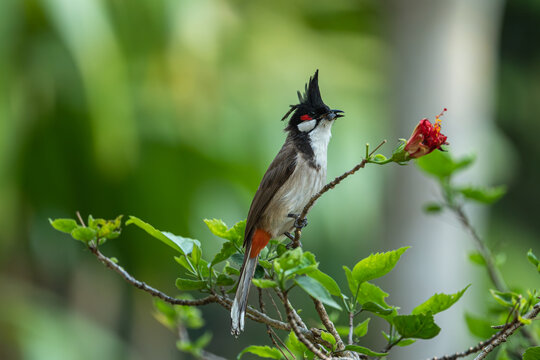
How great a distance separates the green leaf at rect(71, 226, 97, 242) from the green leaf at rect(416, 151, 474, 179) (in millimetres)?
629

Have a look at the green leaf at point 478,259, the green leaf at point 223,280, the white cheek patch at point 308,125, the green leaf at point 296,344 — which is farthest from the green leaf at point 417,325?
the white cheek patch at point 308,125

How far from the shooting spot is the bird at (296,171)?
1337mm

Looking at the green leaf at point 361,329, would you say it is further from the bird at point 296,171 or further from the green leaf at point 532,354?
the bird at point 296,171

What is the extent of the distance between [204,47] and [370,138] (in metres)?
2.11

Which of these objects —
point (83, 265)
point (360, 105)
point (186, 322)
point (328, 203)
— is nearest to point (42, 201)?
point (83, 265)

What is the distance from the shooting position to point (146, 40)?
233 inches

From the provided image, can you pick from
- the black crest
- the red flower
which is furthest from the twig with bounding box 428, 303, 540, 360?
the black crest

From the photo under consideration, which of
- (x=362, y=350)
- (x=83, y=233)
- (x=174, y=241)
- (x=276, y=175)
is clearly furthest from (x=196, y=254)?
(x=276, y=175)

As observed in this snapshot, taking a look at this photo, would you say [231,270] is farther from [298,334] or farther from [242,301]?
[298,334]

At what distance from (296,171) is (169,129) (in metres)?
5.26

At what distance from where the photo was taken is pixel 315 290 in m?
0.66

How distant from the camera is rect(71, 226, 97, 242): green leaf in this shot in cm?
86

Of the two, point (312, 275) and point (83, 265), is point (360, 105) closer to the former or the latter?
point (83, 265)

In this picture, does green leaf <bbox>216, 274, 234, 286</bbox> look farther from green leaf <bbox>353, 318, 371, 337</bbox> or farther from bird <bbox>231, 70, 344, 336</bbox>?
bird <bbox>231, 70, 344, 336</bbox>
